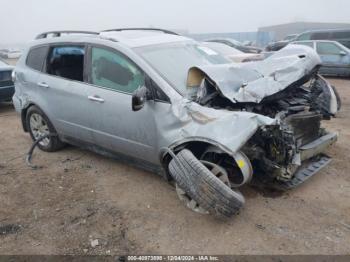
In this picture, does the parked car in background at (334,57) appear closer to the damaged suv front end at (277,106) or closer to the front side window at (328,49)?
the front side window at (328,49)

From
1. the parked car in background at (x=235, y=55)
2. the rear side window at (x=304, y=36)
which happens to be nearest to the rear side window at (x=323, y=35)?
the rear side window at (x=304, y=36)

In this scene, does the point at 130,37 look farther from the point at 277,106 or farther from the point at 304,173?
the point at 304,173

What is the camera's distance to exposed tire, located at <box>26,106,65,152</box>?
4.66 metres

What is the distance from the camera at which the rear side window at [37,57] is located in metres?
4.56

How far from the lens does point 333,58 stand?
1118 centimetres

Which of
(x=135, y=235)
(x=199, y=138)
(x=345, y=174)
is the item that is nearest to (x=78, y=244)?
(x=135, y=235)

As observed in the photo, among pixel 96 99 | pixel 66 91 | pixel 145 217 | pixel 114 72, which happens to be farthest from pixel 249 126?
pixel 66 91

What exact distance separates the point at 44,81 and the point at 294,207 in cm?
350

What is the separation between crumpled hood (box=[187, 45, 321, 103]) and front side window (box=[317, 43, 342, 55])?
8.27 meters

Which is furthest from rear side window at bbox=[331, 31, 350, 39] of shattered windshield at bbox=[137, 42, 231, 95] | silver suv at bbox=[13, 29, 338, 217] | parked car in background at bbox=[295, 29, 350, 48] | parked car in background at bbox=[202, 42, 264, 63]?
shattered windshield at bbox=[137, 42, 231, 95]

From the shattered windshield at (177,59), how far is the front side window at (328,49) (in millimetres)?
8453

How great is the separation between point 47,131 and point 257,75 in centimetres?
310

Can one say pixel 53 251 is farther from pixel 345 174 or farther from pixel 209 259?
pixel 345 174

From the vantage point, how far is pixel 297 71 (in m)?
3.54
